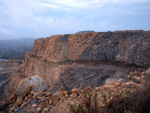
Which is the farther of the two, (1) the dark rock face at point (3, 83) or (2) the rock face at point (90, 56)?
(1) the dark rock face at point (3, 83)

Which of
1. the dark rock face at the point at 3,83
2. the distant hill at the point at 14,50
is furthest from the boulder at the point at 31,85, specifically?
the distant hill at the point at 14,50

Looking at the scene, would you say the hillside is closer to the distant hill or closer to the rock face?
the rock face

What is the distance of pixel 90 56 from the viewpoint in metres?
9.20

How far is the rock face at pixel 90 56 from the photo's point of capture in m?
7.46

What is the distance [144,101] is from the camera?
2045mm

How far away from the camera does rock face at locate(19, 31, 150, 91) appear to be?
746 centimetres

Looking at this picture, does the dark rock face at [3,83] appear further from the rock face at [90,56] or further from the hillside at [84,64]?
the rock face at [90,56]

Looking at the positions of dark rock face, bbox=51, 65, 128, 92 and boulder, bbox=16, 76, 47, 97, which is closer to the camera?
boulder, bbox=16, 76, 47, 97

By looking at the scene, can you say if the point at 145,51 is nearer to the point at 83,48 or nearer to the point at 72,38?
the point at 83,48

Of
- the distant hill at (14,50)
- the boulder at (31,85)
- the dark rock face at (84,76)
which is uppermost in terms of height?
the boulder at (31,85)

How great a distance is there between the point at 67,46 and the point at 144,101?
8.61 meters

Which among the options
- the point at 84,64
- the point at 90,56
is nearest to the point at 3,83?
the point at 84,64

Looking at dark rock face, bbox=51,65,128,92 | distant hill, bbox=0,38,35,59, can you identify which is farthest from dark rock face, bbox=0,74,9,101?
distant hill, bbox=0,38,35,59

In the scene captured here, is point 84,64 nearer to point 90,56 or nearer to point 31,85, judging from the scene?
point 90,56
